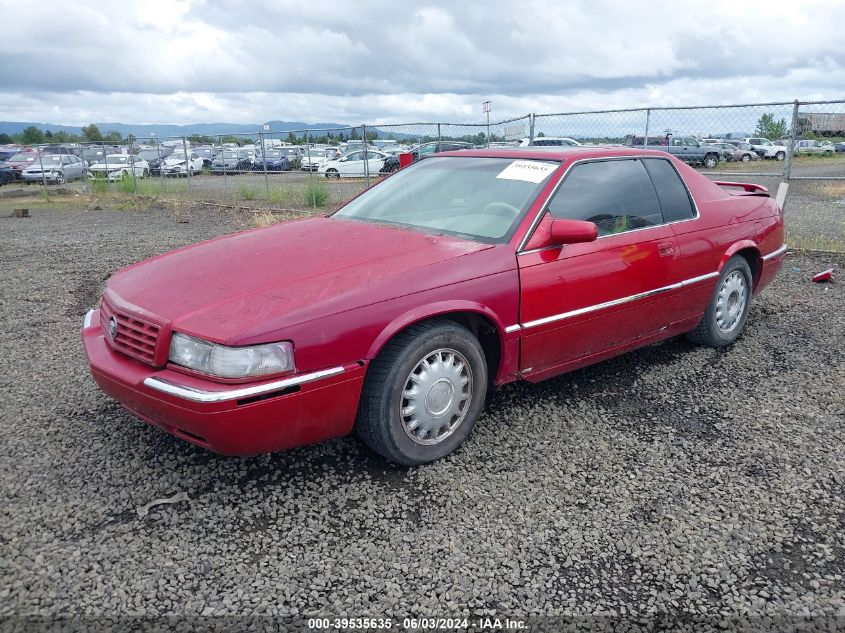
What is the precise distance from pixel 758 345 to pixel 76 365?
4996 millimetres

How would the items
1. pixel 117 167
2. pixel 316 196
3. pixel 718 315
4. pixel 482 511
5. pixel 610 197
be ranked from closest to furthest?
pixel 482 511
pixel 610 197
pixel 718 315
pixel 316 196
pixel 117 167

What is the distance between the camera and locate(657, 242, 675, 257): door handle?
4039 mm

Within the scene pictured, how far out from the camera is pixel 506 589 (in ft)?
7.73

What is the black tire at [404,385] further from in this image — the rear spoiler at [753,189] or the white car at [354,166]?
the white car at [354,166]

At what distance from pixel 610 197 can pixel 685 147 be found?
15.3m

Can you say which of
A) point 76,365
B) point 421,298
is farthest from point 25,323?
point 421,298

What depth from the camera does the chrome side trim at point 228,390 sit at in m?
2.58

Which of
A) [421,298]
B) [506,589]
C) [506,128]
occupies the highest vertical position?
[506,128]

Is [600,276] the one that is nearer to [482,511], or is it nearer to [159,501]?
[482,511]

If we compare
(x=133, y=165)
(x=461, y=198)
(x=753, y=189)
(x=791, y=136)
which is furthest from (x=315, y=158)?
(x=461, y=198)

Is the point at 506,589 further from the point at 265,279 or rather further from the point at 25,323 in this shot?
the point at 25,323

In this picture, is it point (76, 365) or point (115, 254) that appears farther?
point (115, 254)

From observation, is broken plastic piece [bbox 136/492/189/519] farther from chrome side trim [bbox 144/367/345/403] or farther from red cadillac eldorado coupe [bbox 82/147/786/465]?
chrome side trim [bbox 144/367/345/403]

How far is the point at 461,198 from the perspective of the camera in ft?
12.7
